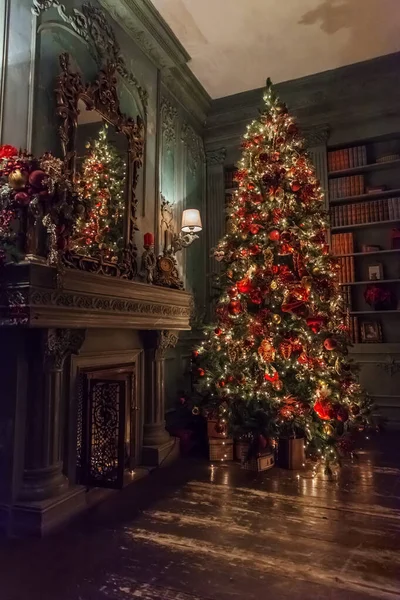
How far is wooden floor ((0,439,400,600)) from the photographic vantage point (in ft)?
5.41

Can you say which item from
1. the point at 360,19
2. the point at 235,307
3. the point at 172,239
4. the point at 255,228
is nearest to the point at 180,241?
the point at 172,239

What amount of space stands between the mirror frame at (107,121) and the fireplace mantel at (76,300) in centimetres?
17

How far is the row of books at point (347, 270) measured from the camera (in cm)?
450

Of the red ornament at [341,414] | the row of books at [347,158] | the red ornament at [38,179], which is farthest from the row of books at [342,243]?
the red ornament at [38,179]

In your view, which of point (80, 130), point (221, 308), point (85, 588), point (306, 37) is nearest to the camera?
point (85, 588)

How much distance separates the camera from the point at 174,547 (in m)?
1.96

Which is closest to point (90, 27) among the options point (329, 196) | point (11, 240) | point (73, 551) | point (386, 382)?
point (11, 240)

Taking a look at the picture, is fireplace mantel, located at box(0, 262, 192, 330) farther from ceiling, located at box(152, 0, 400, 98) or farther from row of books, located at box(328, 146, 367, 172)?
row of books, located at box(328, 146, 367, 172)

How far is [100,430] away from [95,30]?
280cm

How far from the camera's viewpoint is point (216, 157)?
5.20 meters

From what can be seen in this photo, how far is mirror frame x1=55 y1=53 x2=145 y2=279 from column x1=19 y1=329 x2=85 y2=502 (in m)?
0.49

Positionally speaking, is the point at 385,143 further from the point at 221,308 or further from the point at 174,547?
the point at 174,547

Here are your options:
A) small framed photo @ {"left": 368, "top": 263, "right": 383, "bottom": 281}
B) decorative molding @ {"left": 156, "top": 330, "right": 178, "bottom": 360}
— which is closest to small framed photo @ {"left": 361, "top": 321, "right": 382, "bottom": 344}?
small framed photo @ {"left": 368, "top": 263, "right": 383, "bottom": 281}

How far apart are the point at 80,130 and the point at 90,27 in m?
0.82
